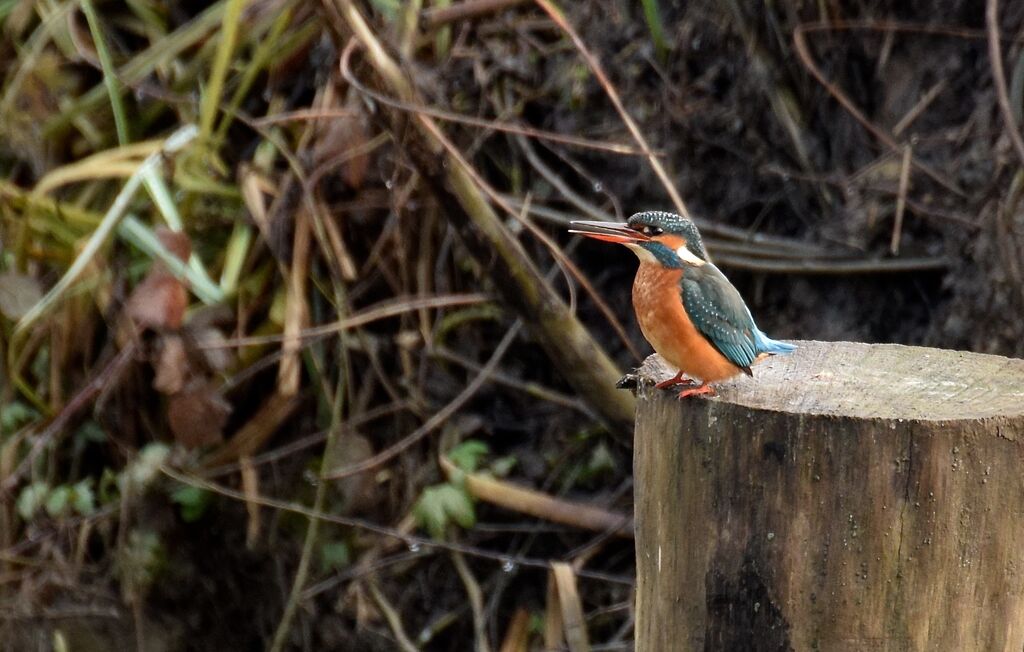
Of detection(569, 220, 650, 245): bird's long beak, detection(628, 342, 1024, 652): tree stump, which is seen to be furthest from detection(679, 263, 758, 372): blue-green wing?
detection(628, 342, 1024, 652): tree stump

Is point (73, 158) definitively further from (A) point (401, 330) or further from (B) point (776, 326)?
(B) point (776, 326)

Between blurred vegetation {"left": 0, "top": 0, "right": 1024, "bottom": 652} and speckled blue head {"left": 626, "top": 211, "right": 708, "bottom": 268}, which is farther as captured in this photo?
blurred vegetation {"left": 0, "top": 0, "right": 1024, "bottom": 652}

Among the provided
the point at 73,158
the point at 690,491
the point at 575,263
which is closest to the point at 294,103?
the point at 73,158

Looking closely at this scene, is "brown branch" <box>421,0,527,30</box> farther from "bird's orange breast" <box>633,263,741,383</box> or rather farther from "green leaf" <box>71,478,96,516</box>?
"green leaf" <box>71,478,96,516</box>

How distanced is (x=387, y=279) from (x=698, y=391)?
215 centimetres

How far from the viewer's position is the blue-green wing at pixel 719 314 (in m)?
1.84

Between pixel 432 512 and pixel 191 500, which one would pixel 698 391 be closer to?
pixel 432 512

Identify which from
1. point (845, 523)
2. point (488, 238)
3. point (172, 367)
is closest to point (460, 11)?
point (488, 238)

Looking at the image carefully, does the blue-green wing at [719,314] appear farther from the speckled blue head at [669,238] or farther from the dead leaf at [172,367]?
the dead leaf at [172,367]

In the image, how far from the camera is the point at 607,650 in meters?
3.38

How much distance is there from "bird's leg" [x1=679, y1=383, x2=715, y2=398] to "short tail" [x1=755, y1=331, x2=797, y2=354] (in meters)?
0.19

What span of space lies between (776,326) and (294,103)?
5.84ft

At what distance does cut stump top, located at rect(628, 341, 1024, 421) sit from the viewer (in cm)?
155

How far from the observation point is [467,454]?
3.56 meters
